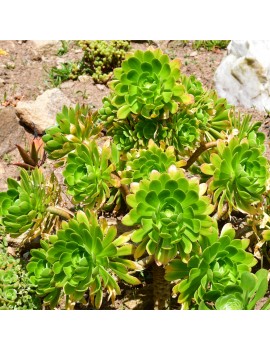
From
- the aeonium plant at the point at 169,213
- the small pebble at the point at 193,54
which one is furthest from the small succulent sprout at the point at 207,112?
the small pebble at the point at 193,54

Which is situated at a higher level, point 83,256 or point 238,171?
point 238,171

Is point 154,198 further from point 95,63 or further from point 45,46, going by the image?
point 45,46

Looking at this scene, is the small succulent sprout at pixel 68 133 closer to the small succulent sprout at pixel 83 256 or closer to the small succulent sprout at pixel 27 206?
the small succulent sprout at pixel 27 206

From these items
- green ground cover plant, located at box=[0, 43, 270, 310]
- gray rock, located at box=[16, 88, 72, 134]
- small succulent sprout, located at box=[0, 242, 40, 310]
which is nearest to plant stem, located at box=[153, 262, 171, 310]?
green ground cover plant, located at box=[0, 43, 270, 310]

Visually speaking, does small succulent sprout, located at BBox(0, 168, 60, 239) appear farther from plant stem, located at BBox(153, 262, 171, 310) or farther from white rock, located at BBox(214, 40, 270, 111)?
white rock, located at BBox(214, 40, 270, 111)

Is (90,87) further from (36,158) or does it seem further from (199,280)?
(199,280)

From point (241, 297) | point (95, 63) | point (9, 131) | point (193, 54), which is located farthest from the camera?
point (193, 54)

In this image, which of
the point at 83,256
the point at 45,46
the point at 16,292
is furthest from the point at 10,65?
the point at 83,256
